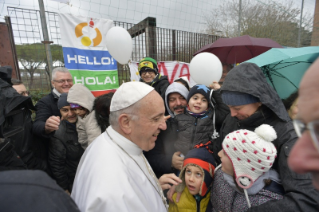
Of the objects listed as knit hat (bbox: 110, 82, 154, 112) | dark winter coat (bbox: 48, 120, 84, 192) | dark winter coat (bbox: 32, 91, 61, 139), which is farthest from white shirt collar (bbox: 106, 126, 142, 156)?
dark winter coat (bbox: 32, 91, 61, 139)

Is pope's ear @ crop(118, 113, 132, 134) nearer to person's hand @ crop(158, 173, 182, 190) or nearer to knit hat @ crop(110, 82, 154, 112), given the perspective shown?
knit hat @ crop(110, 82, 154, 112)

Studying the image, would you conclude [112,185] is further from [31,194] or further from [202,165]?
[202,165]

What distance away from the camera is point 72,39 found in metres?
3.30

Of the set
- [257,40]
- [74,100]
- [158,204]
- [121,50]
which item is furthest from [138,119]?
[257,40]

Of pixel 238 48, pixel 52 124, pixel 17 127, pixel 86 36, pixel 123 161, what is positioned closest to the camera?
pixel 123 161

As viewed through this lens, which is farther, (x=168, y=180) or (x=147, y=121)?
(x=168, y=180)

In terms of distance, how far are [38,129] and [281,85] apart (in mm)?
3013

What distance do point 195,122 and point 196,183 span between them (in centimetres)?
70

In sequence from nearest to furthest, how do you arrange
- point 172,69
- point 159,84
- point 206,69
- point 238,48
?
point 206,69 → point 159,84 → point 238,48 → point 172,69

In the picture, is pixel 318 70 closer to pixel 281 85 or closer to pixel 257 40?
pixel 281 85

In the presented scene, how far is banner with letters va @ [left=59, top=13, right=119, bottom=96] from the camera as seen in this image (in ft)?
10.7

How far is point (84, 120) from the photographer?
207 centimetres

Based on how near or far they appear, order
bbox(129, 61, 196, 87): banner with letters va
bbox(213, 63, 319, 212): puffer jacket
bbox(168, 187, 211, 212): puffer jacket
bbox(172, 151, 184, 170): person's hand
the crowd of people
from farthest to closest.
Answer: bbox(129, 61, 196, 87): banner with letters va, bbox(172, 151, 184, 170): person's hand, bbox(168, 187, 211, 212): puffer jacket, bbox(213, 63, 319, 212): puffer jacket, the crowd of people

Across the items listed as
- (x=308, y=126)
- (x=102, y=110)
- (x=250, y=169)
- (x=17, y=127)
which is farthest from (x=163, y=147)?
(x=308, y=126)
